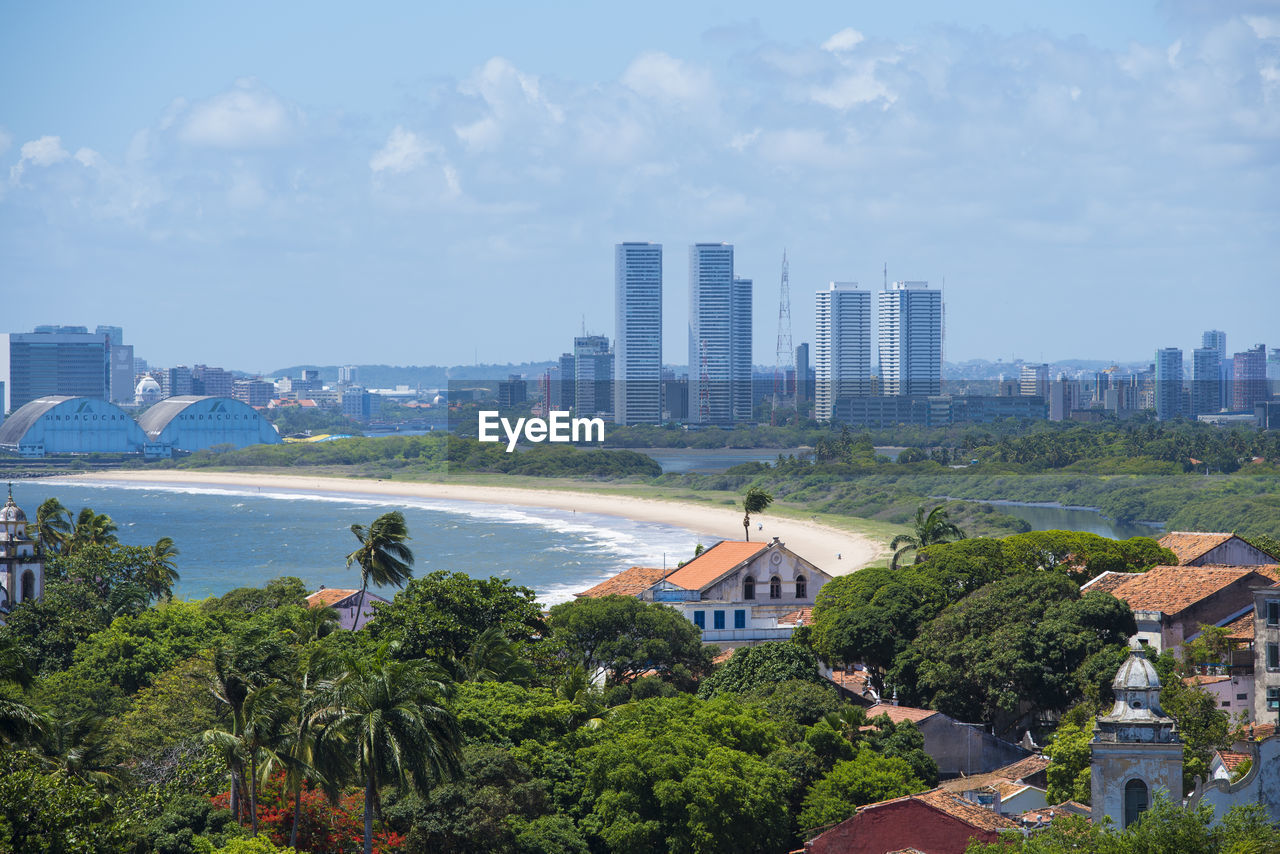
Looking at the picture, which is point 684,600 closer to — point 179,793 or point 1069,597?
point 1069,597

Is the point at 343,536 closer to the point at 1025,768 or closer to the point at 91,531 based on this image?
the point at 91,531

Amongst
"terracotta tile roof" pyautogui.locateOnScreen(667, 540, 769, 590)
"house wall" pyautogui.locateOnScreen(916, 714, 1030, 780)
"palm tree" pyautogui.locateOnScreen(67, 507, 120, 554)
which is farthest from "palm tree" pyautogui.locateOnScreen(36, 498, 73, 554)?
"house wall" pyautogui.locateOnScreen(916, 714, 1030, 780)

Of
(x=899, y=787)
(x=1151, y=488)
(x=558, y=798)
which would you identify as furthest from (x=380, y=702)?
(x=1151, y=488)

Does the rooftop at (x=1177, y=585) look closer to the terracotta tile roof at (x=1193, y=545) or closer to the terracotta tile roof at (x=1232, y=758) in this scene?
the terracotta tile roof at (x=1193, y=545)

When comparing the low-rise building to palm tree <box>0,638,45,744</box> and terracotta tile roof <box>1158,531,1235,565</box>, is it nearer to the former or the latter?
terracotta tile roof <box>1158,531,1235,565</box>

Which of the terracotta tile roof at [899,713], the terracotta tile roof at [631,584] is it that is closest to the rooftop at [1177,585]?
the terracotta tile roof at [899,713]

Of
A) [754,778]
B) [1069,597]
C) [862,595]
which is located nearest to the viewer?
[754,778]
